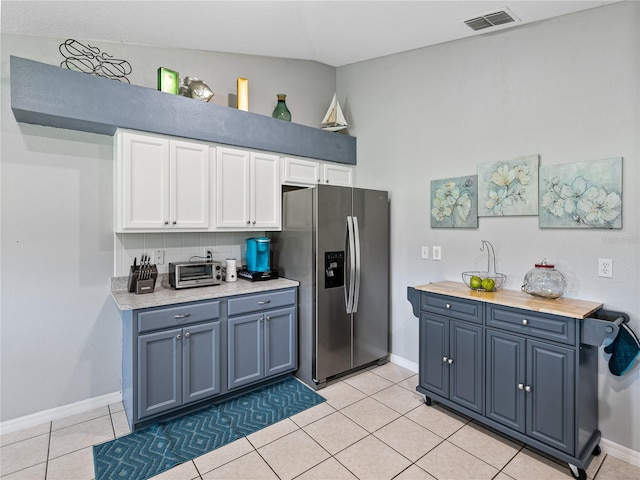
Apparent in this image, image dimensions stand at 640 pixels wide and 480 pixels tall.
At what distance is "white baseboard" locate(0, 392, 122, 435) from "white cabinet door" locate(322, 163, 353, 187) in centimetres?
273

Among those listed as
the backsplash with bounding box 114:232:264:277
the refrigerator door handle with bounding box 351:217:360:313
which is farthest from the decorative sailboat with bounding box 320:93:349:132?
the backsplash with bounding box 114:232:264:277

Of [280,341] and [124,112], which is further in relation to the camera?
[280,341]

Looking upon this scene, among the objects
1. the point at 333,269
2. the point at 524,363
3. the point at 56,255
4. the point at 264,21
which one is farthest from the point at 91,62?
the point at 524,363

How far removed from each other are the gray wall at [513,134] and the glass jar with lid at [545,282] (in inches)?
4.6

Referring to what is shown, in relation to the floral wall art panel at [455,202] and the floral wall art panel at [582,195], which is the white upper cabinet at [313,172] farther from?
the floral wall art panel at [582,195]

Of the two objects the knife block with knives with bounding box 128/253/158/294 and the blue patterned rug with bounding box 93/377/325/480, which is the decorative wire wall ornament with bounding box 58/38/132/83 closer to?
the knife block with knives with bounding box 128/253/158/294

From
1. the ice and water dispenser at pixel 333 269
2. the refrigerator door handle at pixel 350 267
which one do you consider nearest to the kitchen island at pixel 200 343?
the ice and water dispenser at pixel 333 269

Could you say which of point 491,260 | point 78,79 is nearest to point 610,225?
point 491,260

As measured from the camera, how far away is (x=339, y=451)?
7.03 feet

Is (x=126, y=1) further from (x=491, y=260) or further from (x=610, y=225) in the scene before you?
(x=610, y=225)

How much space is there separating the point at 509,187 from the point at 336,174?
173 cm

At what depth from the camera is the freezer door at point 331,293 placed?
9.56 ft

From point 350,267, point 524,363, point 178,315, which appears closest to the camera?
point 524,363

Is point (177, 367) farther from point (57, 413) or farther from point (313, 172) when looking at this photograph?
point (313, 172)
